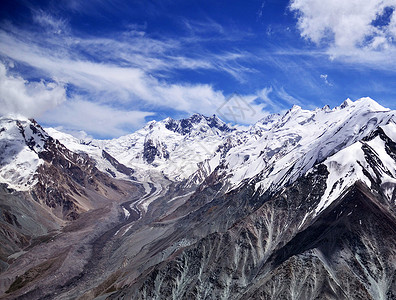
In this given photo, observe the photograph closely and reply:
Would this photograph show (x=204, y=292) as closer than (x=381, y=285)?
No

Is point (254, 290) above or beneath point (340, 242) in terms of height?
beneath

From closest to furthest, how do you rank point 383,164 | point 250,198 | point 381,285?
point 381,285 < point 383,164 < point 250,198

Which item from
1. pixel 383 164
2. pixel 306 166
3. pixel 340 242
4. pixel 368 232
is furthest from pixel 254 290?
pixel 306 166

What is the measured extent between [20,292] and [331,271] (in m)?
112

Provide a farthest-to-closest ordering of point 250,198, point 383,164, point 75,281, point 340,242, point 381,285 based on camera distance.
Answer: point 250,198, point 75,281, point 383,164, point 340,242, point 381,285

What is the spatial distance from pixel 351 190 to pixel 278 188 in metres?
54.8

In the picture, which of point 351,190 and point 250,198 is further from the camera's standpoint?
point 250,198

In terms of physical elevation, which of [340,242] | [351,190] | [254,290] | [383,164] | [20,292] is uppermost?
[383,164]

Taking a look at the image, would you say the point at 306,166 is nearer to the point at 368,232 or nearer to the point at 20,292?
the point at 368,232

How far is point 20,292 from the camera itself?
459ft

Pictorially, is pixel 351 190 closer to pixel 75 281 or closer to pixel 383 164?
pixel 383 164

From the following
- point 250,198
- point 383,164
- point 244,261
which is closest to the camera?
point 244,261

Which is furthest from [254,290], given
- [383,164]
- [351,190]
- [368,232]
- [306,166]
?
[306,166]

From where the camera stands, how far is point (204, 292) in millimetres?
95875
